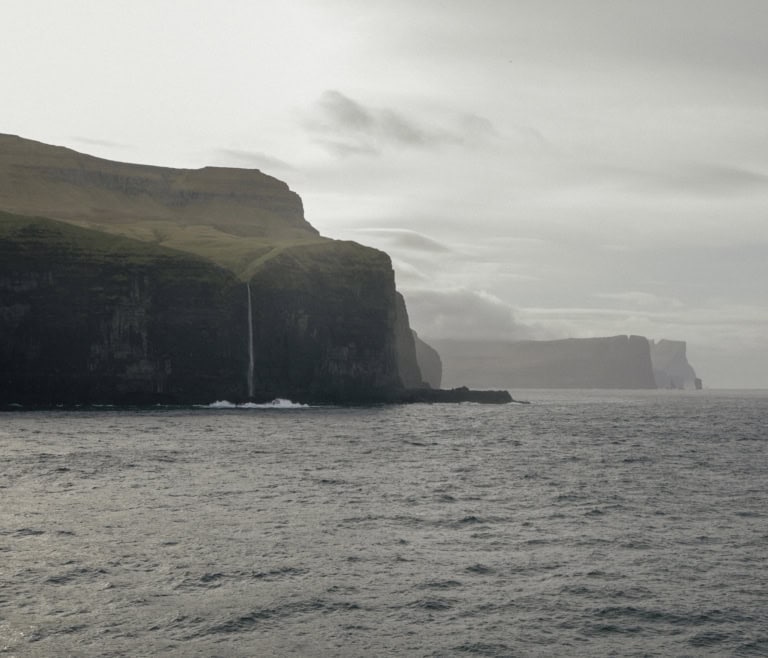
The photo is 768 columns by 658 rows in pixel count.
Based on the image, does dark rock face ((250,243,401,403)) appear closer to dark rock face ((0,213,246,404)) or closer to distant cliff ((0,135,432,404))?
distant cliff ((0,135,432,404))

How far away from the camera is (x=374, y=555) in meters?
31.7

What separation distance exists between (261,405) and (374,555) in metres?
120

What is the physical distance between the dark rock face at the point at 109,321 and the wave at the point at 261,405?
2128mm

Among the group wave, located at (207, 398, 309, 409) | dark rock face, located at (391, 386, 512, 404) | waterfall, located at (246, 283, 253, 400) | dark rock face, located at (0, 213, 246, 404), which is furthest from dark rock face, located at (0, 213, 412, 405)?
dark rock face, located at (391, 386, 512, 404)

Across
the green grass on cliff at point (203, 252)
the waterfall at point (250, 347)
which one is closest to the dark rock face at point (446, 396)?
the green grass on cliff at point (203, 252)

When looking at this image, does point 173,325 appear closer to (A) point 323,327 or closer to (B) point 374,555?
(A) point 323,327

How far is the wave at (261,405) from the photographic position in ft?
470

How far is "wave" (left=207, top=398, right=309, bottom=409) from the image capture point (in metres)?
143

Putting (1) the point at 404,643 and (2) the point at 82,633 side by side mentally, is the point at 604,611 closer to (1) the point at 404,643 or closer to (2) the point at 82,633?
(1) the point at 404,643

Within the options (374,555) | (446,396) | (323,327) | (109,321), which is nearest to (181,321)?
(109,321)

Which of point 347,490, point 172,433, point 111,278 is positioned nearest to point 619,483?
point 347,490

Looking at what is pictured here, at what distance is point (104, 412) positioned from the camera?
379 ft

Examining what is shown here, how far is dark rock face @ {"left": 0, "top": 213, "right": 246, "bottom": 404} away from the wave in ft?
6.98

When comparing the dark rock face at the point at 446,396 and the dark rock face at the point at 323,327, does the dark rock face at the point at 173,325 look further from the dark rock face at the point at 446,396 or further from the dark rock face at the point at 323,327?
the dark rock face at the point at 446,396
